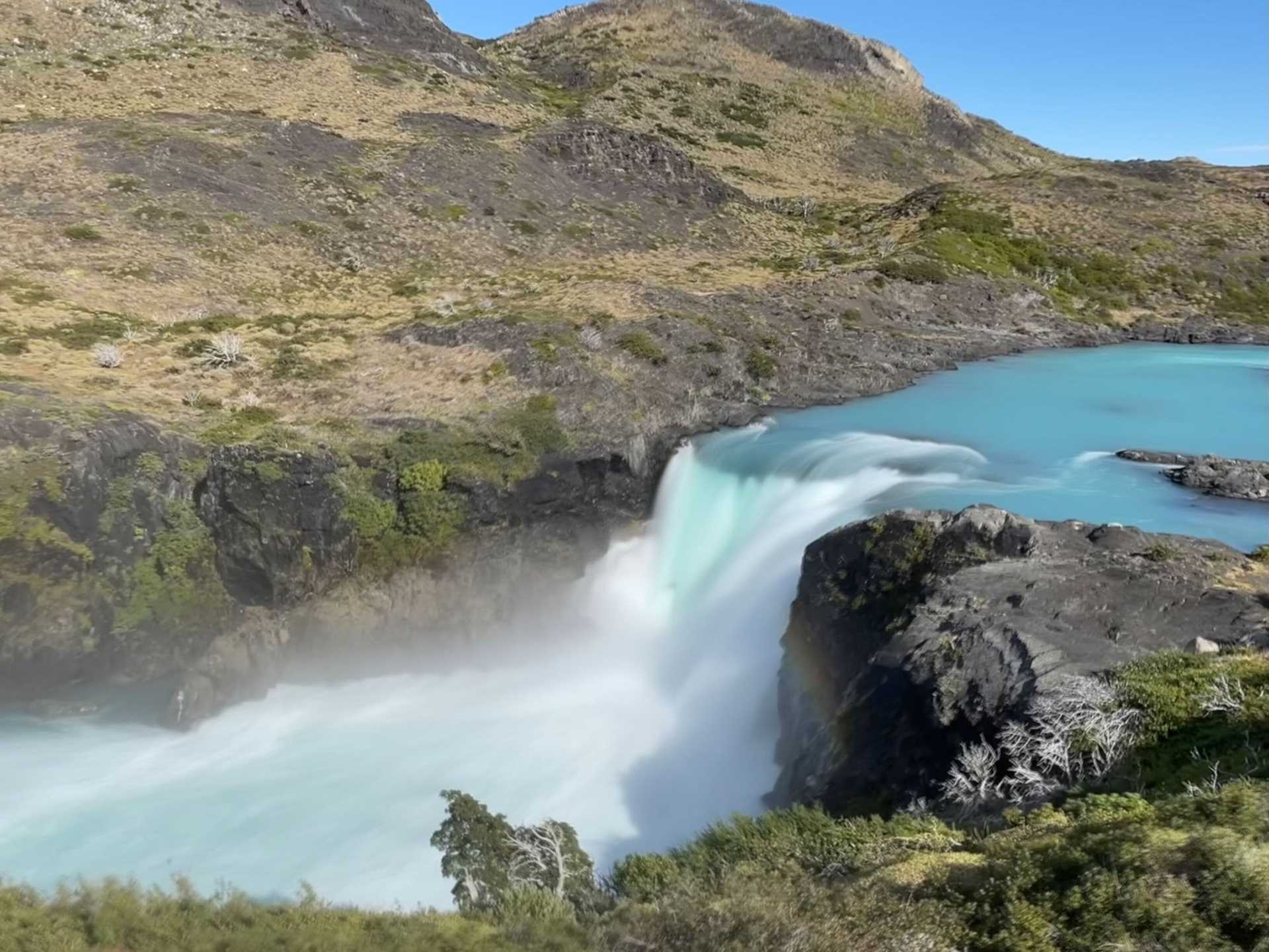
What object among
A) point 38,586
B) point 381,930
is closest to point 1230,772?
point 381,930

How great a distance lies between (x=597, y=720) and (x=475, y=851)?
1020 cm

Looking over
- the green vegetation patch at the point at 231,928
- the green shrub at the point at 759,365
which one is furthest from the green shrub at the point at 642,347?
the green vegetation patch at the point at 231,928

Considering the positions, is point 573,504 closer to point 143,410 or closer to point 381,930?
point 143,410

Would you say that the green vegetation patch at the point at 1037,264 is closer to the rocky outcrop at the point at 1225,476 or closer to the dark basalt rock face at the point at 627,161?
the dark basalt rock face at the point at 627,161

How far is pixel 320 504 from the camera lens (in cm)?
2331

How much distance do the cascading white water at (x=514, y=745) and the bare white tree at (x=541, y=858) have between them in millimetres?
5387

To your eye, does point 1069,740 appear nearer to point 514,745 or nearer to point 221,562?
point 514,745

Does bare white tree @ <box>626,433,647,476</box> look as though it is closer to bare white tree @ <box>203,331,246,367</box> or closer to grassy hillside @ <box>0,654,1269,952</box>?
bare white tree @ <box>203,331,246,367</box>

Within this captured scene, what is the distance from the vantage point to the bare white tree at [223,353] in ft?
102

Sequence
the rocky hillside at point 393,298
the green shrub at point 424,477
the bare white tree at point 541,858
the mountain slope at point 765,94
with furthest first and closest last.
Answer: the mountain slope at point 765,94, the green shrub at point 424,477, the rocky hillside at point 393,298, the bare white tree at point 541,858

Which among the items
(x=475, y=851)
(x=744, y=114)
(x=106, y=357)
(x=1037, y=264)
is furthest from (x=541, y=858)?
(x=744, y=114)

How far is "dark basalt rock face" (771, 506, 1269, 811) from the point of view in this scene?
13586mm

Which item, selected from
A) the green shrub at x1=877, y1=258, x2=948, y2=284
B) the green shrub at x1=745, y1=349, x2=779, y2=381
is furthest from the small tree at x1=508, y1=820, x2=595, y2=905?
the green shrub at x1=877, y1=258, x2=948, y2=284

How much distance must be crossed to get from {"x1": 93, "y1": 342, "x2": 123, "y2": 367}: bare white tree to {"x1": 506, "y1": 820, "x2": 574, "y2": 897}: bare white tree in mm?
24812
